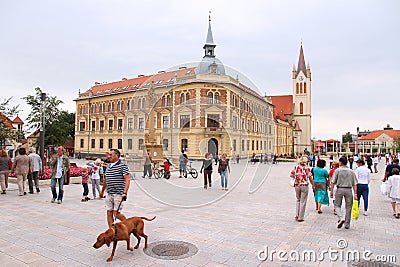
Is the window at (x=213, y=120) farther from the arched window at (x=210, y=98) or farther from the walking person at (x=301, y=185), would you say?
the walking person at (x=301, y=185)

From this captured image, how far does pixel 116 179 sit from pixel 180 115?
31287 mm

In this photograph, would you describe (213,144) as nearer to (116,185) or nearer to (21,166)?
(21,166)

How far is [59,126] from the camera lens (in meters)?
24.5

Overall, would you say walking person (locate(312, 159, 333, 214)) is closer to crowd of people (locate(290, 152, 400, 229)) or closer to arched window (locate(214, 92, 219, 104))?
crowd of people (locate(290, 152, 400, 229))

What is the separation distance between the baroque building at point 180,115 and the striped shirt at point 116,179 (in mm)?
5823

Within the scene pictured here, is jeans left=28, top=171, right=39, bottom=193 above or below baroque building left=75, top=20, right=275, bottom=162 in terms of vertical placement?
below

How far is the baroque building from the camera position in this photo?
18639mm

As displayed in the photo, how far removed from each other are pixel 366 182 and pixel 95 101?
193 feet

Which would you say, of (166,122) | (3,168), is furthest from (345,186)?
(166,122)

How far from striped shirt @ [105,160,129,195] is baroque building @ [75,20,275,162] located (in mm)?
5823

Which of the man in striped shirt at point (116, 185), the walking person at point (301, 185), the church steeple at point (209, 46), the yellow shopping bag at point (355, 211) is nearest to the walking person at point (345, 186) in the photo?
the yellow shopping bag at point (355, 211)

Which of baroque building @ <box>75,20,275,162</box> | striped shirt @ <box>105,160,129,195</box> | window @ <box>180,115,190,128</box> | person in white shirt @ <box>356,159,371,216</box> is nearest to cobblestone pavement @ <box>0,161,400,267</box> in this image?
person in white shirt @ <box>356,159,371,216</box>

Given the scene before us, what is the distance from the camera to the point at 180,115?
36.9m

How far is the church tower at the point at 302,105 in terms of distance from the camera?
90.3m
